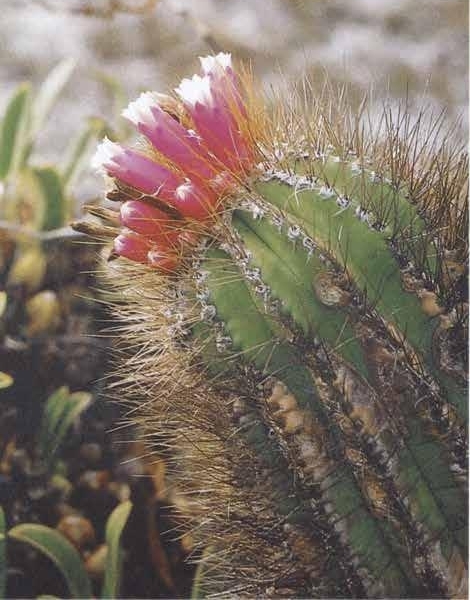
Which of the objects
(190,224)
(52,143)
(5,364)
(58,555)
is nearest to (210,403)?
(190,224)

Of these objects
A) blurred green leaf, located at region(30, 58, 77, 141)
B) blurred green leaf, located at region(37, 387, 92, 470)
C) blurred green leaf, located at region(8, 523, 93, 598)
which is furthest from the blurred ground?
blurred green leaf, located at region(8, 523, 93, 598)

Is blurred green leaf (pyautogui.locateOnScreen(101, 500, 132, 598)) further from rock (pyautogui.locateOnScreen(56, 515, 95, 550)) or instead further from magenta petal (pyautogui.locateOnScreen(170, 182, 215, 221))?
magenta petal (pyautogui.locateOnScreen(170, 182, 215, 221))

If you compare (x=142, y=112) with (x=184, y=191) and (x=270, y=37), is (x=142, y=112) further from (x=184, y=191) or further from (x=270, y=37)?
(x=270, y=37)

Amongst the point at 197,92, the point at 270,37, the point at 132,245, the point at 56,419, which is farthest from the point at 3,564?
the point at 270,37

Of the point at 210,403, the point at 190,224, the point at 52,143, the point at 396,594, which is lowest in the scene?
the point at 396,594

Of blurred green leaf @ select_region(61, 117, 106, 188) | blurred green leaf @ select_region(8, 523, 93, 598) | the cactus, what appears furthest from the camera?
blurred green leaf @ select_region(61, 117, 106, 188)

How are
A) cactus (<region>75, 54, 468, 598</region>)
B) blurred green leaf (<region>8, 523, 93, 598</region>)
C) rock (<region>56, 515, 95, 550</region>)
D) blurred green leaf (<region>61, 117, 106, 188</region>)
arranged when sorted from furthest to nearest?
1. blurred green leaf (<region>61, 117, 106, 188</region>)
2. rock (<region>56, 515, 95, 550</region>)
3. blurred green leaf (<region>8, 523, 93, 598</region>)
4. cactus (<region>75, 54, 468, 598</region>)

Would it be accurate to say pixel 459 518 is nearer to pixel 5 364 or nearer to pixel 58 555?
pixel 58 555
